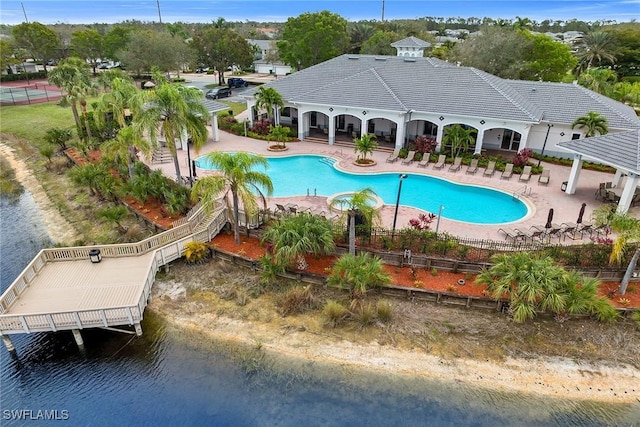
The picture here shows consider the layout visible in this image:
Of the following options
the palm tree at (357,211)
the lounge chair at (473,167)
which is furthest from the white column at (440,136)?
the palm tree at (357,211)

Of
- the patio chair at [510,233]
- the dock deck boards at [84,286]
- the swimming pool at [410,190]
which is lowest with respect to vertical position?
the dock deck boards at [84,286]

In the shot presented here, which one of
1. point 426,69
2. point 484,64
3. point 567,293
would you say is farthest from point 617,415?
point 484,64

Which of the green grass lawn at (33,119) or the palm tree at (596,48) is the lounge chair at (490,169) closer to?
the green grass lawn at (33,119)

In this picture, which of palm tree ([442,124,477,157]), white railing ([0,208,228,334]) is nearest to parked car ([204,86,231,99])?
palm tree ([442,124,477,157])

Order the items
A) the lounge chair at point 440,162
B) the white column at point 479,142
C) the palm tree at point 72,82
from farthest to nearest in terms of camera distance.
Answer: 1. the palm tree at point 72,82
2. the white column at point 479,142
3. the lounge chair at point 440,162

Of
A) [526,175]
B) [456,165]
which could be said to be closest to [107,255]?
[456,165]

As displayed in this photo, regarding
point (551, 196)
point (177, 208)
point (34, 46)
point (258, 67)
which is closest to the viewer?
point (177, 208)

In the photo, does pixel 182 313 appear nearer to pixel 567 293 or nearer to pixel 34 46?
pixel 567 293
